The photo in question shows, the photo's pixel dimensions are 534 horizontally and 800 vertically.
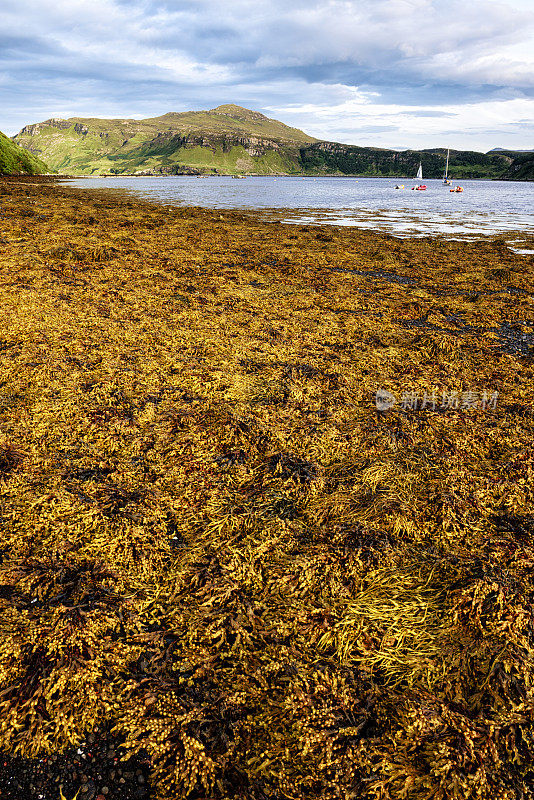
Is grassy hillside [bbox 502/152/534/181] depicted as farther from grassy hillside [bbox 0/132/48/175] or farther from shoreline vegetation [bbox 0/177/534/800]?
shoreline vegetation [bbox 0/177/534/800]

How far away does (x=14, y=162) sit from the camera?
188 feet

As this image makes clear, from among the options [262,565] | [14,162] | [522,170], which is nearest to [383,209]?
[262,565]

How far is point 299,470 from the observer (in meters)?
4.06

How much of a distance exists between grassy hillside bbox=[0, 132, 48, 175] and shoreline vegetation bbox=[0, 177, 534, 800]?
64.2 m

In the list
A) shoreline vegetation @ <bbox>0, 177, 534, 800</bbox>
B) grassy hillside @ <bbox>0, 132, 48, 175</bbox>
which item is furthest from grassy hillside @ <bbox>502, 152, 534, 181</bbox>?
shoreline vegetation @ <bbox>0, 177, 534, 800</bbox>

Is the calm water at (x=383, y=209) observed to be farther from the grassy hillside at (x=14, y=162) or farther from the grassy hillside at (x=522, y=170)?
the grassy hillside at (x=522, y=170)

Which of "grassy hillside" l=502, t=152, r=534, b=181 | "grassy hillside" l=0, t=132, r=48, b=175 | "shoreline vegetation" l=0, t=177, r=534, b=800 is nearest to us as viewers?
"shoreline vegetation" l=0, t=177, r=534, b=800

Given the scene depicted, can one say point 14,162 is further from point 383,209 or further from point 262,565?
point 262,565

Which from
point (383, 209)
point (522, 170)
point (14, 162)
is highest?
point (522, 170)

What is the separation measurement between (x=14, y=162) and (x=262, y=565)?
245 ft

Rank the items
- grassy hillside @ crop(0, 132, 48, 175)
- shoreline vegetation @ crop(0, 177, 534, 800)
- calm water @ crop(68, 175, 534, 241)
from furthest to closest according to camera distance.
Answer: grassy hillside @ crop(0, 132, 48, 175), calm water @ crop(68, 175, 534, 241), shoreline vegetation @ crop(0, 177, 534, 800)

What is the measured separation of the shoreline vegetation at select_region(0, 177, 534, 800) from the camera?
198 centimetres

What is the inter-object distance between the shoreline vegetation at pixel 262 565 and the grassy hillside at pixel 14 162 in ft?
211

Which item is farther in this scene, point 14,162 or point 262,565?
point 14,162
